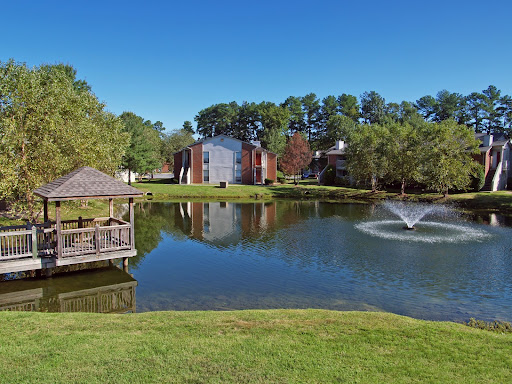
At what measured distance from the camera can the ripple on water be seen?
78.6ft

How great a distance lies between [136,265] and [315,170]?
256ft

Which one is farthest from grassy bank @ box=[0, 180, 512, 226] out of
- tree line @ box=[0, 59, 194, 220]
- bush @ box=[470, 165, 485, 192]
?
tree line @ box=[0, 59, 194, 220]

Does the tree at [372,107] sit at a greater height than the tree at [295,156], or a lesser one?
greater

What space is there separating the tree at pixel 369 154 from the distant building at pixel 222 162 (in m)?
17.8

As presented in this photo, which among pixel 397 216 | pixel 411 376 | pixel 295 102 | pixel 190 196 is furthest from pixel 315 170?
pixel 411 376

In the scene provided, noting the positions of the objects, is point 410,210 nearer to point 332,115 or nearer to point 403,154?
point 403,154

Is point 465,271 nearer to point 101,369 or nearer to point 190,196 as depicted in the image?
point 101,369

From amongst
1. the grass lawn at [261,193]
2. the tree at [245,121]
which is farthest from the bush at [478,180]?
the tree at [245,121]

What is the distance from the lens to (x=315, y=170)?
9288cm

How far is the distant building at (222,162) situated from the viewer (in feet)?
215

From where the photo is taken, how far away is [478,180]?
48281 mm

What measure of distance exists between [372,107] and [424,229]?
86.5 meters

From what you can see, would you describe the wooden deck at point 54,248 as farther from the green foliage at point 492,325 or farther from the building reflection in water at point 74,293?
the green foliage at point 492,325

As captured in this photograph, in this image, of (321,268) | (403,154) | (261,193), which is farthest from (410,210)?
(321,268)
